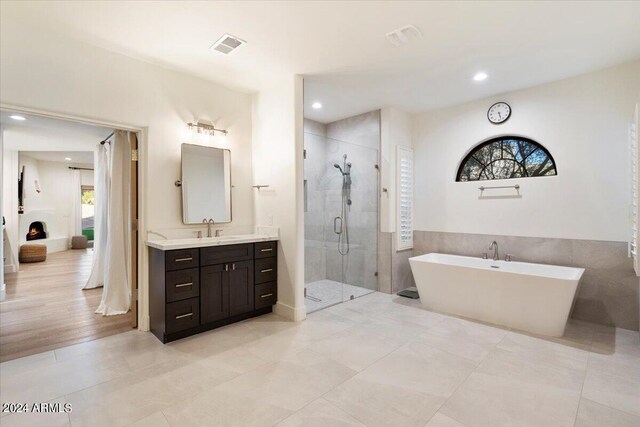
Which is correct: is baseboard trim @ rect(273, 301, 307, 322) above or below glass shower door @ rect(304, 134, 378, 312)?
below

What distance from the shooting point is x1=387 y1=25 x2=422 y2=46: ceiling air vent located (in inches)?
98.3

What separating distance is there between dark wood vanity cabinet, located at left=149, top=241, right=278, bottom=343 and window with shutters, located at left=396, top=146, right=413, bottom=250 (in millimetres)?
2026

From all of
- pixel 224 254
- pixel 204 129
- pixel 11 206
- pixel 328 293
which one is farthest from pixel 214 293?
pixel 11 206

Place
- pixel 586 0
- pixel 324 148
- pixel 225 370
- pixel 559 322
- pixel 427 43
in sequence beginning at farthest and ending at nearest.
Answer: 1. pixel 324 148
2. pixel 559 322
3. pixel 427 43
4. pixel 225 370
5. pixel 586 0

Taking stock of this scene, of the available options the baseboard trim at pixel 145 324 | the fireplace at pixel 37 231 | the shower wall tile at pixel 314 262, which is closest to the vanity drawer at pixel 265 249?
the shower wall tile at pixel 314 262

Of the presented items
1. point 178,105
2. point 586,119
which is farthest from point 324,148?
point 586,119

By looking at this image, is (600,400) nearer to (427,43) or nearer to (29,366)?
(427,43)

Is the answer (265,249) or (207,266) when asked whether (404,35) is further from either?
(207,266)

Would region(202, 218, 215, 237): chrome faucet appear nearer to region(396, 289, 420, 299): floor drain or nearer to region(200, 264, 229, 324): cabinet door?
region(200, 264, 229, 324): cabinet door

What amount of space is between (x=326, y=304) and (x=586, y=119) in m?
3.65

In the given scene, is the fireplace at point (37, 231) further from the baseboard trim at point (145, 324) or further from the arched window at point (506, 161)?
the arched window at point (506, 161)

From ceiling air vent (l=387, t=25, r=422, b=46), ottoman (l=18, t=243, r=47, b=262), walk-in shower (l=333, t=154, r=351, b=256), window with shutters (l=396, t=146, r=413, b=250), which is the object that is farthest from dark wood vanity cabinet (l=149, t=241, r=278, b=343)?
ottoman (l=18, t=243, r=47, b=262)

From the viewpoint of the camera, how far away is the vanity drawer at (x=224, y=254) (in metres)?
3.00

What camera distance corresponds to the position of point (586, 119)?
11.0 ft
